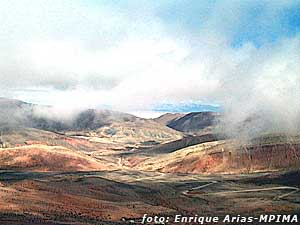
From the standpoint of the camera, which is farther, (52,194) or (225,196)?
(225,196)

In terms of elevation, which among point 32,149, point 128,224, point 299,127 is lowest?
point 128,224

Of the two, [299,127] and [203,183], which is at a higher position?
[299,127]

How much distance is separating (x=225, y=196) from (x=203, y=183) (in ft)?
51.3

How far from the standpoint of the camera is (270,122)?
162125mm

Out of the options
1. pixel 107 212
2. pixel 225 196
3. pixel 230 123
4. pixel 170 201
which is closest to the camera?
pixel 107 212

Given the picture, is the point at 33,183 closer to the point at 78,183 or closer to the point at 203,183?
the point at 78,183

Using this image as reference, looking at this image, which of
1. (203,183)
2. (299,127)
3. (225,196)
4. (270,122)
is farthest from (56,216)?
(270,122)

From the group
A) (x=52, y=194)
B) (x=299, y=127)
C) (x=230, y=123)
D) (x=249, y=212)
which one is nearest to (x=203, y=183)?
(x=249, y=212)

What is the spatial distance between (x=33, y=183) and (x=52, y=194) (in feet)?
28.2

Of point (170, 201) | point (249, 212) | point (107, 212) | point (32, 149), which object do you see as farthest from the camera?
point (32, 149)

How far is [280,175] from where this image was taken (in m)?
91.1

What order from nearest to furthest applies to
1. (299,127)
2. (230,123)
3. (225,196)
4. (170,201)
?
(170,201), (225,196), (299,127), (230,123)

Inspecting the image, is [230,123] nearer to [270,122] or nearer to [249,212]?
[270,122]

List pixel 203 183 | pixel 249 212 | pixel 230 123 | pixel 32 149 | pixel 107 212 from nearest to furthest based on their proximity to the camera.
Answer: pixel 107 212 → pixel 249 212 → pixel 203 183 → pixel 32 149 → pixel 230 123
